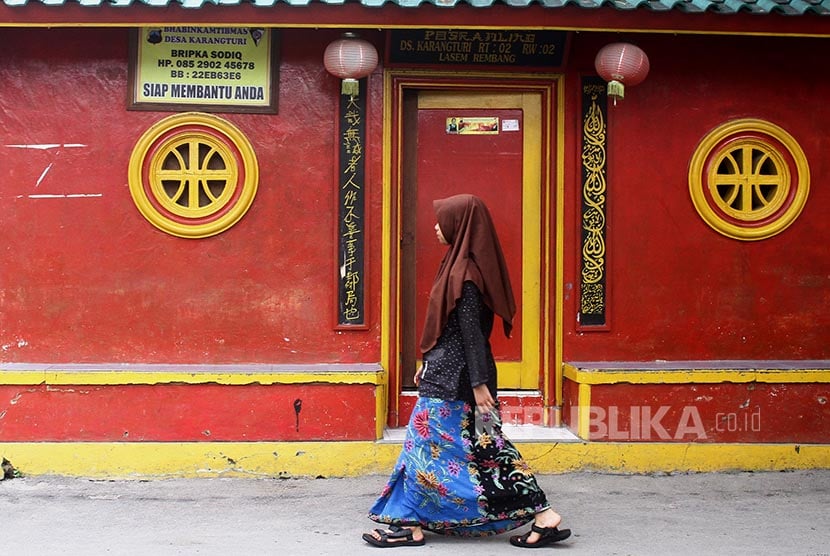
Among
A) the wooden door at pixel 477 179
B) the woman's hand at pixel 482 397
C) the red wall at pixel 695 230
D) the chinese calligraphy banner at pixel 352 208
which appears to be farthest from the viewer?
the wooden door at pixel 477 179

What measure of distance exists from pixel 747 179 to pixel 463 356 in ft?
9.81

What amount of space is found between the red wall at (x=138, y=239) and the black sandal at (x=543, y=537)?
1975 mm

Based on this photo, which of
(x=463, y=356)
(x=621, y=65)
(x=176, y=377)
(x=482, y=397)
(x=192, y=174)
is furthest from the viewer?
(x=192, y=174)

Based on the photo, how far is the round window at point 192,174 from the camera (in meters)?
6.75

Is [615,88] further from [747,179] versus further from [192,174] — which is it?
[192,174]

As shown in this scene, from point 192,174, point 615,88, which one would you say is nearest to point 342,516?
point 192,174

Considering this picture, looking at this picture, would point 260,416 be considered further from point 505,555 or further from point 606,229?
point 606,229

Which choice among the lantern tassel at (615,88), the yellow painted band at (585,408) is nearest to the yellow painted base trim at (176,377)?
the yellow painted band at (585,408)

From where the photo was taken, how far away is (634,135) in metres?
6.97

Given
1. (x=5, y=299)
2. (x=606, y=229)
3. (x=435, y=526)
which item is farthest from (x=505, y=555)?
(x=5, y=299)

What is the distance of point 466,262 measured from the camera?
503 cm

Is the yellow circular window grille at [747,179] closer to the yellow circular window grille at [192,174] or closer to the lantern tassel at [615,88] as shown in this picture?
the lantern tassel at [615,88]

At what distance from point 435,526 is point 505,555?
0.38 meters

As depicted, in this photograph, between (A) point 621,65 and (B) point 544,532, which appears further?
(A) point 621,65
